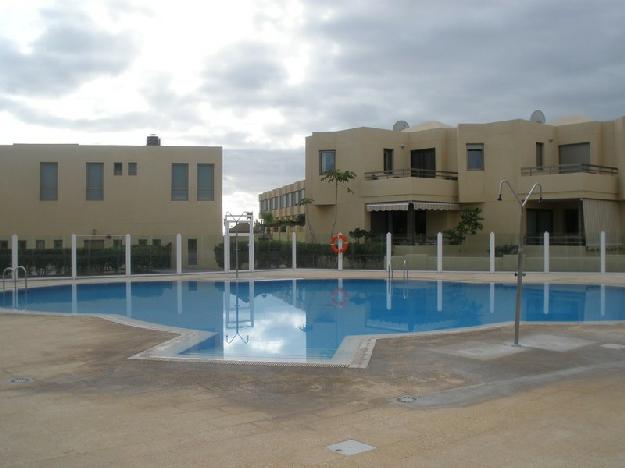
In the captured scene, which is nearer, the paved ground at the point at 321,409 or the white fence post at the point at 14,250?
the paved ground at the point at 321,409

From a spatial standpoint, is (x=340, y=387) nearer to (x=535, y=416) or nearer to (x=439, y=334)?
(x=535, y=416)

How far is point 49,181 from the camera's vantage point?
3225cm

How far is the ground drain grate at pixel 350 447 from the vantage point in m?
5.37

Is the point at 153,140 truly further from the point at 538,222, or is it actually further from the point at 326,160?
the point at 538,222

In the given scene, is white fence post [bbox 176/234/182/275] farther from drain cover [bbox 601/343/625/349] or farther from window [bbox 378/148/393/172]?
drain cover [bbox 601/343/625/349]

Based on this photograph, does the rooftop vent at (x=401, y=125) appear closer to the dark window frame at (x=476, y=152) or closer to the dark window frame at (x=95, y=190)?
the dark window frame at (x=476, y=152)

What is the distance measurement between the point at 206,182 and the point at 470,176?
45.9ft

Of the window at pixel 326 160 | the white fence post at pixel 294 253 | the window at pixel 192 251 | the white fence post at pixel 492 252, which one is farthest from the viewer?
the window at pixel 326 160

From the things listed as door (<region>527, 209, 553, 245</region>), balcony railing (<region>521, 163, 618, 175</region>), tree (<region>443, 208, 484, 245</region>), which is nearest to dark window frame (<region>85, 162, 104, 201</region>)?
tree (<region>443, 208, 484, 245</region>)

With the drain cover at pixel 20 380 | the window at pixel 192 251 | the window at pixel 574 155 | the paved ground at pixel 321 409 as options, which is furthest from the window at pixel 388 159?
the drain cover at pixel 20 380

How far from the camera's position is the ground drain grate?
17.6ft

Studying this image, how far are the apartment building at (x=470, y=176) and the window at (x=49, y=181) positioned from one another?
529 inches

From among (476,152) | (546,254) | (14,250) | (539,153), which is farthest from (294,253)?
(539,153)

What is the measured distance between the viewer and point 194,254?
30.7 meters
